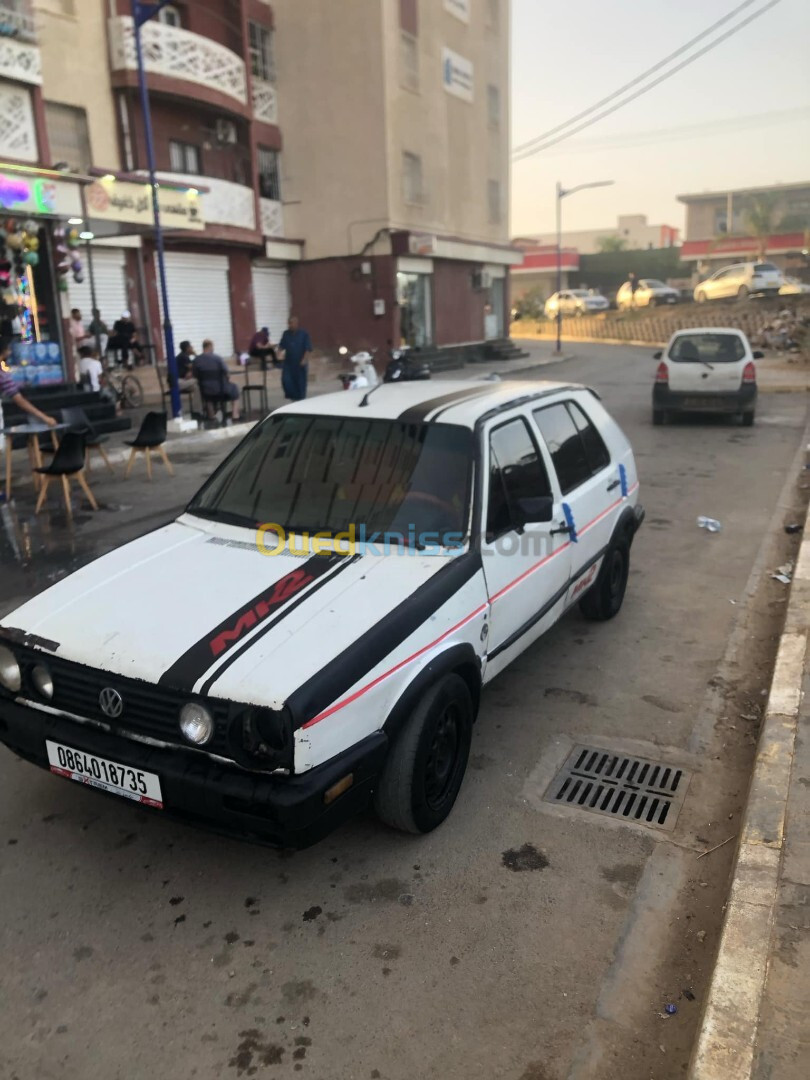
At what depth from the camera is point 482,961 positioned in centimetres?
281

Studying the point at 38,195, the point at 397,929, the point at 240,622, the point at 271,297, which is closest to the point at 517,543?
the point at 240,622

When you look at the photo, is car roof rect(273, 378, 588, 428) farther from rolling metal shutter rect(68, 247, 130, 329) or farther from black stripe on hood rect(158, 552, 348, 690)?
rolling metal shutter rect(68, 247, 130, 329)

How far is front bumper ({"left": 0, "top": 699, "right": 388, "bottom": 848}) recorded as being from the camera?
2.74m

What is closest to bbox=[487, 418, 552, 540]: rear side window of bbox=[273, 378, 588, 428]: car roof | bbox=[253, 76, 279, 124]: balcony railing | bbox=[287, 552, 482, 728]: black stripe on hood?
bbox=[273, 378, 588, 428]: car roof

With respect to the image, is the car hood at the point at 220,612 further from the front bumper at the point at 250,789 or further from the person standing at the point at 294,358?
the person standing at the point at 294,358

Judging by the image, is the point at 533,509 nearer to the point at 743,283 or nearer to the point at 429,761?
the point at 429,761

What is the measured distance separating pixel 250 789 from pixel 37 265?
49.8 feet

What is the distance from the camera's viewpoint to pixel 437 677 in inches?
129

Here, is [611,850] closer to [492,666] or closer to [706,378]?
[492,666]

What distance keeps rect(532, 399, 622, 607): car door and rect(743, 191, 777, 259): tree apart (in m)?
54.5

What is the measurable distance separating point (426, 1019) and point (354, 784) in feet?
2.48

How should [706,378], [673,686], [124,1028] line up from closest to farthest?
[124,1028]
[673,686]
[706,378]

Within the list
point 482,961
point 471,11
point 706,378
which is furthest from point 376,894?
point 471,11

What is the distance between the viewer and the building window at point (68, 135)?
18.3m
